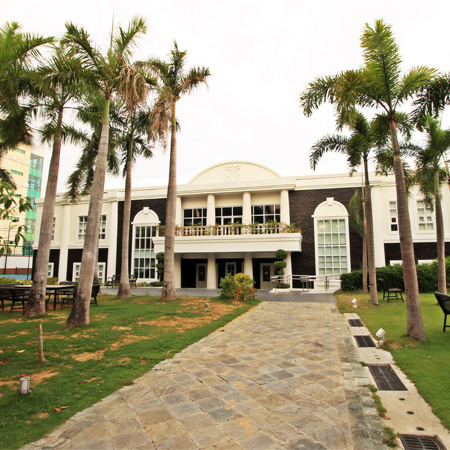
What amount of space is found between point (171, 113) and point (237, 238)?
8869 millimetres

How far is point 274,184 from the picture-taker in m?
21.0

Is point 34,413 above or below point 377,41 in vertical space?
below

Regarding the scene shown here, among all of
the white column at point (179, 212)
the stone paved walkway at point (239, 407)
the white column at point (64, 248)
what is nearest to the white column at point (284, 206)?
the white column at point (179, 212)

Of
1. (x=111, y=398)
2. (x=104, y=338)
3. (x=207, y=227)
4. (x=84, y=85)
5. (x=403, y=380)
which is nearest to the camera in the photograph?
(x=111, y=398)

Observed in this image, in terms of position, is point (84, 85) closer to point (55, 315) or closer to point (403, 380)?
point (55, 315)

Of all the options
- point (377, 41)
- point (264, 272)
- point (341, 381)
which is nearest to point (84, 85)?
point (377, 41)

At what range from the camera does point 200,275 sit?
909 inches

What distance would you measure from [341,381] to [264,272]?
57.0 ft

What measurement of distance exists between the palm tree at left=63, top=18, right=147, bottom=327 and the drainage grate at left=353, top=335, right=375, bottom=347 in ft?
21.3

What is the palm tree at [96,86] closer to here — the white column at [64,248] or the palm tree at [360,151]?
the palm tree at [360,151]

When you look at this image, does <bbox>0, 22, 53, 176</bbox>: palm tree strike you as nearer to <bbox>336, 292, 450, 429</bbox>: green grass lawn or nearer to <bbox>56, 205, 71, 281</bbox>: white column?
<bbox>336, 292, 450, 429</bbox>: green grass lawn

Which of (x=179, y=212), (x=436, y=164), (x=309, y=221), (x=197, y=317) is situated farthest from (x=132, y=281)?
(x=436, y=164)

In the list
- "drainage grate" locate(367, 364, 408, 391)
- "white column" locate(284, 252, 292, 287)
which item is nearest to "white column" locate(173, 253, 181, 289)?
"white column" locate(284, 252, 292, 287)

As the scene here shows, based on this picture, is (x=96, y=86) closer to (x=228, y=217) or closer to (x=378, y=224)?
(x=228, y=217)
